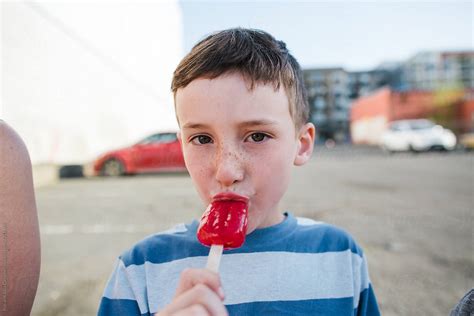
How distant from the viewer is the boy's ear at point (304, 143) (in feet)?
4.14

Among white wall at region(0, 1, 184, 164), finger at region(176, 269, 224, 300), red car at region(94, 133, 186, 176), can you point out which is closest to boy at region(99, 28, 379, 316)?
finger at region(176, 269, 224, 300)

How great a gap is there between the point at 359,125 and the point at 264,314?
1956 inches

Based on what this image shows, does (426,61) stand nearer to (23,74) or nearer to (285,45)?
(23,74)

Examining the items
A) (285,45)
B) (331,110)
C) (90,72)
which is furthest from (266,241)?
(331,110)

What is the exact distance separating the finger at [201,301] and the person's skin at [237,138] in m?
0.38

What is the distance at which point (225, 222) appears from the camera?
955 mm

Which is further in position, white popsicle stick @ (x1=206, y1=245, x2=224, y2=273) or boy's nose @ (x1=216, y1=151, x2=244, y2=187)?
boy's nose @ (x1=216, y1=151, x2=244, y2=187)

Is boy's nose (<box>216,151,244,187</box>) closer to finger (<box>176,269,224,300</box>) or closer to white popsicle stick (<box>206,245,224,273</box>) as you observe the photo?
white popsicle stick (<box>206,245,224,273</box>)

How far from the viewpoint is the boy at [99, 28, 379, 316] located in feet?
3.34

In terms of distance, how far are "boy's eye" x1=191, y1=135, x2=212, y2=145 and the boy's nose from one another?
0.23 ft

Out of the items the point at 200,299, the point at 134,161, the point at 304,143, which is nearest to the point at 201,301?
the point at 200,299

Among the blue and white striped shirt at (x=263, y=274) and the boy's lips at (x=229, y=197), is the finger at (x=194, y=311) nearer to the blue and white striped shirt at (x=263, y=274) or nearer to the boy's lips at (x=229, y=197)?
the boy's lips at (x=229, y=197)

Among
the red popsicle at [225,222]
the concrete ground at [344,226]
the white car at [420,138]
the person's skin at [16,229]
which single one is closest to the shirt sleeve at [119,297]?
the person's skin at [16,229]

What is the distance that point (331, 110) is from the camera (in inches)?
2731
